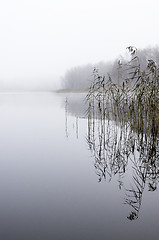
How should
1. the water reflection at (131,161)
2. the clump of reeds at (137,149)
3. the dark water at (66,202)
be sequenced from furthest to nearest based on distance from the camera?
the clump of reeds at (137,149) → the water reflection at (131,161) → the dark water at (66,202)

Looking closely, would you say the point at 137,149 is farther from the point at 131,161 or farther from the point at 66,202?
the point at 66,202

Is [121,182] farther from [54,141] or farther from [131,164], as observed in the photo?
[54,141]

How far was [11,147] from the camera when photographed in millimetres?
5715

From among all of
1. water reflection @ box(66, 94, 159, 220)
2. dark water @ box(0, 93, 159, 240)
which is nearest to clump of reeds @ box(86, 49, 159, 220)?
water reflection @ box(66, 94, 159, 220)

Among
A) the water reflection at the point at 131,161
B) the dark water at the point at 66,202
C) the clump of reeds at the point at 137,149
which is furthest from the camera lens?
the clump of reeds at the point at 137,149

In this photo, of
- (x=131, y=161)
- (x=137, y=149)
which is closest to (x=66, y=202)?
(x=131, y=161)

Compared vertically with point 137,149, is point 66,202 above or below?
below

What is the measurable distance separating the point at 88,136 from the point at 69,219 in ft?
14.9

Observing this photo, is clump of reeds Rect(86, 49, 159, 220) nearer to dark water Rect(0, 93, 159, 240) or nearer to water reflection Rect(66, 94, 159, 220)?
water reflection Rect(66, 94, 159, 220)

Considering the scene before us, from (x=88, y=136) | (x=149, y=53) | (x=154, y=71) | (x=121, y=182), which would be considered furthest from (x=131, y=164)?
(x=149, y=53)

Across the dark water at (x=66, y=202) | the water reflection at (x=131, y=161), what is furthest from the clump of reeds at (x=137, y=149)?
the dark water at (x=66, y=202)

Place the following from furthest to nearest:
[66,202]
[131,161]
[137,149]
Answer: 1. [137,149]
2. [131,161]
3. [66,202]

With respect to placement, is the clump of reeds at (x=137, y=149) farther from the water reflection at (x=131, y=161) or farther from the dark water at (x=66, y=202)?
the dark water at (x=66, y=202)

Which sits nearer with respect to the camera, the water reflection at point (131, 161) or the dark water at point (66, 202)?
the dark water at point (66, 202)
